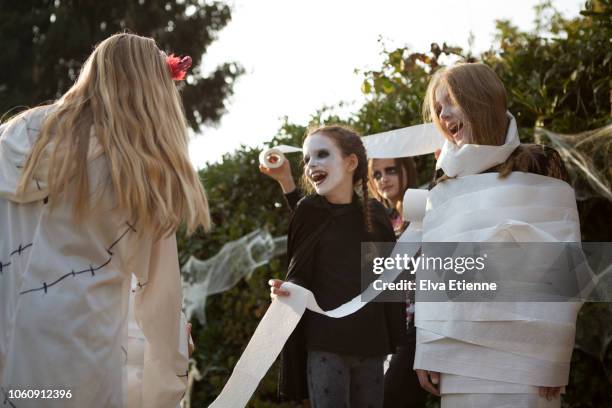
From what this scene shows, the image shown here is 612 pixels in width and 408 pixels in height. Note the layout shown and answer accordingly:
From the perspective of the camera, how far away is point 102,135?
10.1 feet

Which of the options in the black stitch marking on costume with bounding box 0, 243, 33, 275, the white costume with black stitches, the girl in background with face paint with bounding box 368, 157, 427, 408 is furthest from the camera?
the girl in background with face paint with bounding box 368, 157, 427, 408

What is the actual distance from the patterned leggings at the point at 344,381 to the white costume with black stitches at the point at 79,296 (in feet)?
4.03

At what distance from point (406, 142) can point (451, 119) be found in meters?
0.87

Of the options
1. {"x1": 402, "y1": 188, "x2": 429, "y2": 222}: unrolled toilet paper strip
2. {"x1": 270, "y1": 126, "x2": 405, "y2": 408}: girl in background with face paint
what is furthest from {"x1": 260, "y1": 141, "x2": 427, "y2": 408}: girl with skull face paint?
{"x1": 402, "y1": 188, "x2": 429, "y2": 222}: unrolled toilet paper strip

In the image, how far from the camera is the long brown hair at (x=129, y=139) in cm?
302

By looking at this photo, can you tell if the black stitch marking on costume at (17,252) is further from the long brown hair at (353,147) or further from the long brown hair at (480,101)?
the long brown hair at (353,147)

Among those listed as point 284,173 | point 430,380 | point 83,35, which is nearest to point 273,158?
point 284,173

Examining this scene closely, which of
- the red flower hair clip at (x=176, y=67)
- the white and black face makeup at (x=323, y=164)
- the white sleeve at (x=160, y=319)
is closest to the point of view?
the white sleeve at (x=160, y=319)

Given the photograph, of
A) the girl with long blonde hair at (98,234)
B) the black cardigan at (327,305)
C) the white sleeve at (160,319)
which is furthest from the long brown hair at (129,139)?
the black cardigan at (327,305)

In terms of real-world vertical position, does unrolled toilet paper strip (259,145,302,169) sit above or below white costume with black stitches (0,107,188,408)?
above

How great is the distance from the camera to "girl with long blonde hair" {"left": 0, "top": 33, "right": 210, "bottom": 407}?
2918 mm

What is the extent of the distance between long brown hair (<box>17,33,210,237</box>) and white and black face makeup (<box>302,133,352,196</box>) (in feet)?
5.03

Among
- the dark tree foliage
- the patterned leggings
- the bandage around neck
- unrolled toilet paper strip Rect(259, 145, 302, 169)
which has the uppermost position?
the dark tree foliage

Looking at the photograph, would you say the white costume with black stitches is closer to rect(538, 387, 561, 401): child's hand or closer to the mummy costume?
the mummy costume
